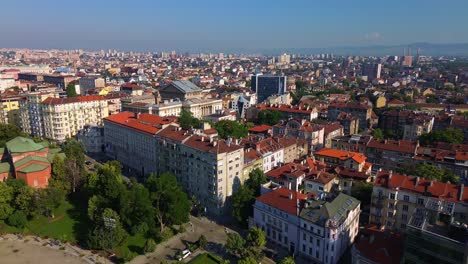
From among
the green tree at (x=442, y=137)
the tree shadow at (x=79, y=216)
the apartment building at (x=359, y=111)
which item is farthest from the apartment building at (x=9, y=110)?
the green tree at (x=442, y=137)

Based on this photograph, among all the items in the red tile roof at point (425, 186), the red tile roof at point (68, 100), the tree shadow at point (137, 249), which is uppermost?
the red tile roof at point (68, 100)

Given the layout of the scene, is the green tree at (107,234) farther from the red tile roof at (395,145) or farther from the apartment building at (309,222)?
the red tile roof at (395,145)

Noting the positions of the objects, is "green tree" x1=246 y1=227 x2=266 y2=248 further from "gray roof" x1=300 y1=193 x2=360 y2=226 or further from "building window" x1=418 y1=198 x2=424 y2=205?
"building window" x1=418 y1=198 x2=424 y2=205

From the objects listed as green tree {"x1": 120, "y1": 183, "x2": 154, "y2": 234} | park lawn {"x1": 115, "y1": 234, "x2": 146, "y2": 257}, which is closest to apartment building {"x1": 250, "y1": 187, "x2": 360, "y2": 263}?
green tree {"x1": 120, "y1": 183, "x2": 154, "y2": 234}

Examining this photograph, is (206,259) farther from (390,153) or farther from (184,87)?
(184,87)

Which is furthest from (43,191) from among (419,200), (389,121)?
(389,121)

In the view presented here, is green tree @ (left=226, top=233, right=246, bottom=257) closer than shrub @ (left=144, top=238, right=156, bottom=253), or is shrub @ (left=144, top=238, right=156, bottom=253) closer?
green tree @ (left=226, top=233, right=246, bottom=257)

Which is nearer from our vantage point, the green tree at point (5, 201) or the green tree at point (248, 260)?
the green tree at point (248, 260)
